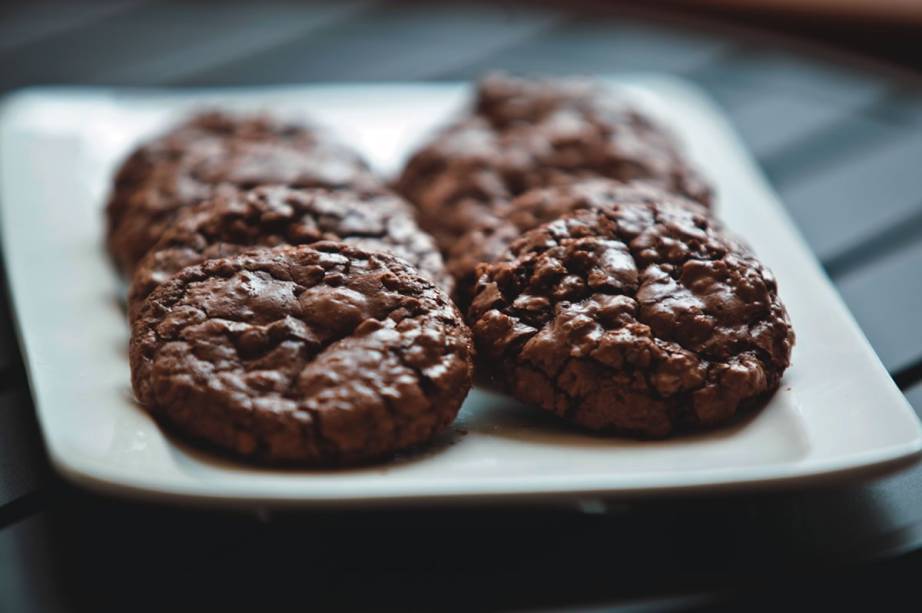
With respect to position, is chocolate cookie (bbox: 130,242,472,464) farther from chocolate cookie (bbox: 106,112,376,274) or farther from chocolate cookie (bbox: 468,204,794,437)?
chocolate cookie (bbox: 106,112,376,274)

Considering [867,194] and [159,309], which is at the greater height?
[159,309]

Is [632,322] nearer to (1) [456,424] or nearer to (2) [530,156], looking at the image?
(1) [456,424]

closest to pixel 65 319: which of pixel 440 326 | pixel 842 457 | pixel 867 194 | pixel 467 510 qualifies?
pixel 440 326

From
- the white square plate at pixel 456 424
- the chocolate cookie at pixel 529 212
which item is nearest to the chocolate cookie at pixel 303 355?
the white square plate at pixel 456 424

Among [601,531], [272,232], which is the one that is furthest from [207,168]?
[601,531]

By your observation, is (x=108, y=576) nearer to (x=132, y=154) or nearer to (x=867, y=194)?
(x=132, y=154)

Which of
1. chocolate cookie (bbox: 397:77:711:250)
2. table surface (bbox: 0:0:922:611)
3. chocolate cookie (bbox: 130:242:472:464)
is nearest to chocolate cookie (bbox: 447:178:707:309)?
chocolate cookie (bbox: 397:77:711:250)

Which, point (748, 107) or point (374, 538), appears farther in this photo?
point (748, 107)
